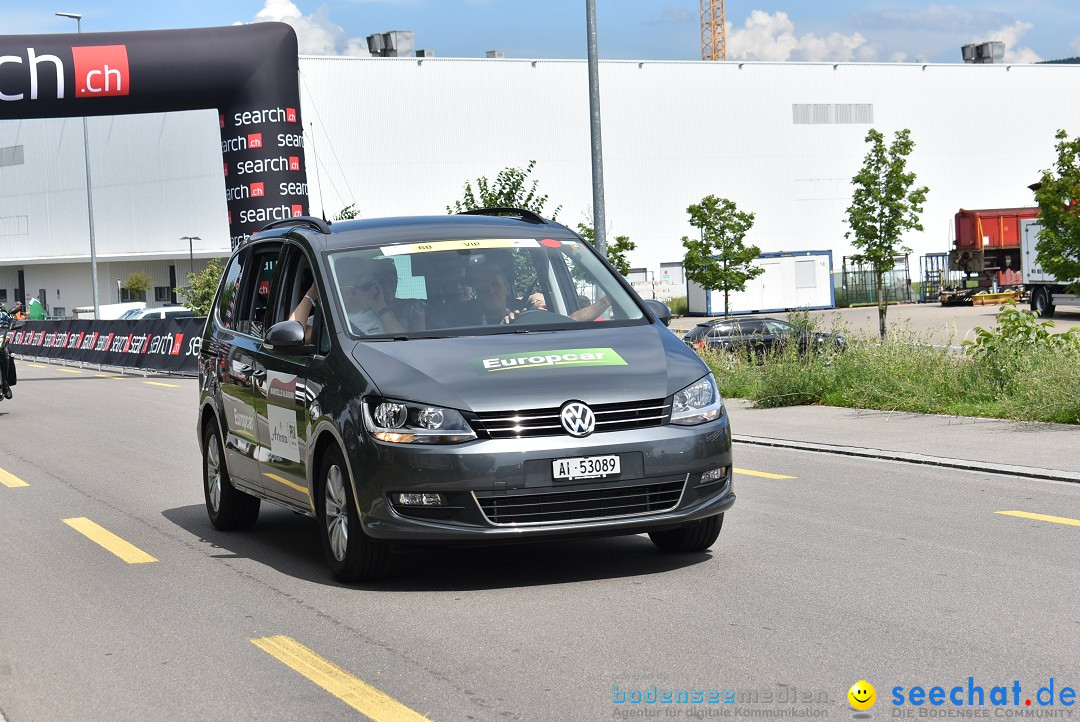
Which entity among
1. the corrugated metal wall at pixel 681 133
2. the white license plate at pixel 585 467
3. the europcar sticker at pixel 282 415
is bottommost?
the white license plate at pixel 585 467

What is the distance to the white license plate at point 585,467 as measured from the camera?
21.5ft

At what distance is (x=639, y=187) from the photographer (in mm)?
79938

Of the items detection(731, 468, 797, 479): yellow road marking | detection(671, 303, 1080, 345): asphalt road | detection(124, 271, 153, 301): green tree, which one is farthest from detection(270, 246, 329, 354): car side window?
detection(124, 271, 153, 301): green tree

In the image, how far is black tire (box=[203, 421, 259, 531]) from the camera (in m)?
9.23

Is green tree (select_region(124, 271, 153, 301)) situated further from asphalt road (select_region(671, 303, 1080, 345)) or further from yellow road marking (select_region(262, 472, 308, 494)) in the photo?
yellow road marking (select_region(262, 472, 308, 494))

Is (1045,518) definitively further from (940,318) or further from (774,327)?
(940,318)

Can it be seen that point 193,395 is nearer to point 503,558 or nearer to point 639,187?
point 503,558

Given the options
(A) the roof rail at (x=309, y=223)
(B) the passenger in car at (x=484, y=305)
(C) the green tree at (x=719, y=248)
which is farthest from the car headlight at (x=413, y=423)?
(C) the green tree at (x=719, y=248)

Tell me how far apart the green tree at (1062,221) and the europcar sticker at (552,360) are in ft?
43.8

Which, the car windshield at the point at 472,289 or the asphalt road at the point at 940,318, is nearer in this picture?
the car windshield at the point at 472,289

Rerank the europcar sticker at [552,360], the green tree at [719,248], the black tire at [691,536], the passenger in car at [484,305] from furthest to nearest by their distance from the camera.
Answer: the green tree at [719,248]
the passenger in car at [484,305]
the black tire at [691,536]
the europcar sticker at [552,360]

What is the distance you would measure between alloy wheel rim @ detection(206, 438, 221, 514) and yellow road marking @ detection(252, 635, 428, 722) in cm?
339

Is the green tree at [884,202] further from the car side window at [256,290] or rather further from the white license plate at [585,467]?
the white license plate at [585,467]

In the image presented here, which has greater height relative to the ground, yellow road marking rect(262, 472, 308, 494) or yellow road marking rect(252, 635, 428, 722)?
yellow road marking rect(262, 472, 308, 494)
